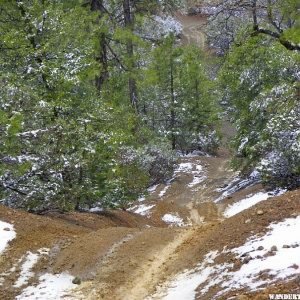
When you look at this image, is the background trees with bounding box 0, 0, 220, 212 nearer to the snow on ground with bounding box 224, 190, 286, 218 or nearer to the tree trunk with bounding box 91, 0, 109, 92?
the tree trunk with bounding box 91, 0, 109, 92

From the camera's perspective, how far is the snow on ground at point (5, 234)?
930 centimetres

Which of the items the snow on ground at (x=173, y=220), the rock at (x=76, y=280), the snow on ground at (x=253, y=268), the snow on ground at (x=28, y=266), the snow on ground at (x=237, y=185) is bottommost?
the snow on ground at (x=173, y=220)

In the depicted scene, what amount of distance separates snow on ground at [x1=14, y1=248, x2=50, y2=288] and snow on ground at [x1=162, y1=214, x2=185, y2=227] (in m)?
9.64

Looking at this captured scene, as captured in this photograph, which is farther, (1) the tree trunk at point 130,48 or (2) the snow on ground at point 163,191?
(2) the snow on ground at point 163,191

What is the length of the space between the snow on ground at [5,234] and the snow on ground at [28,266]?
1.72 feet

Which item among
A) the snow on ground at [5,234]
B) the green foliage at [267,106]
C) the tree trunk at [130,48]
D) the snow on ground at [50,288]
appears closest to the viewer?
the snow on ground at [50,288]

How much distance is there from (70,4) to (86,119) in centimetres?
A: 632

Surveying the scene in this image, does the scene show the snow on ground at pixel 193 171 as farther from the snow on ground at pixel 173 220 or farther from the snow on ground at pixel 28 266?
the snow on ground at pixel 28 266

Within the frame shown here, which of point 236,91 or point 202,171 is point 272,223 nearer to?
point 236,91

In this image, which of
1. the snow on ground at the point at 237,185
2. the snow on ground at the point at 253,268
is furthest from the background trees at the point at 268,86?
the snow on ground at the point at 253,268

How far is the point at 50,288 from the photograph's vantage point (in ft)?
25.1

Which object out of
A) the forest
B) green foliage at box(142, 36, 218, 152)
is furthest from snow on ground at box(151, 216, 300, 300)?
green foliage at box(142, 36, 218, 152)

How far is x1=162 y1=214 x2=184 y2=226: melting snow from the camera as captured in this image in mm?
18609

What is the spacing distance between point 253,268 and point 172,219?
486 inches
